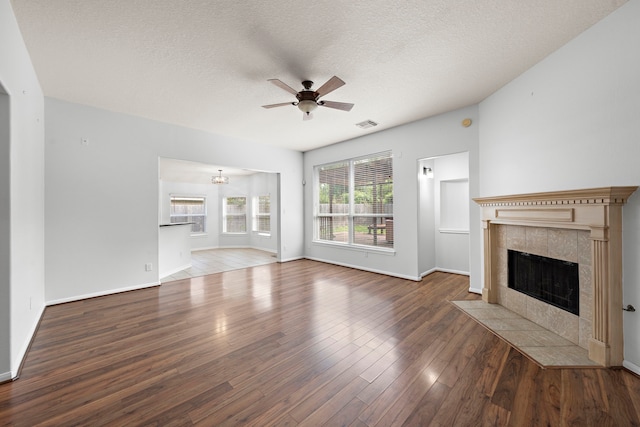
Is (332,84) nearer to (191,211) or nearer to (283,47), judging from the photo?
(283,47)

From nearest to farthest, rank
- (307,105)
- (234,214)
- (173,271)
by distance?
(307,105) → (173,271) → (234,214)

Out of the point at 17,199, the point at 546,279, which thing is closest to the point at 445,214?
the point at 546,279

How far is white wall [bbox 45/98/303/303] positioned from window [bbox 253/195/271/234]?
13.6 ft

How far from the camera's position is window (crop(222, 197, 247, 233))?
31.3 ft

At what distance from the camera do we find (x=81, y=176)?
12.0ft

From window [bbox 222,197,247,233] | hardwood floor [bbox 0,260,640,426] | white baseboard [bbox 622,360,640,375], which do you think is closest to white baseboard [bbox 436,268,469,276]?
hardwood floor [bbox 0,260,640,426]

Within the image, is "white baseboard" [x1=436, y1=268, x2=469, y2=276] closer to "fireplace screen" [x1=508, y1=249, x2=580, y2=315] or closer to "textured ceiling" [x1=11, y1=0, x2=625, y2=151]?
"fireplace screen" [x1=508, y1=249, x2=580, y2=315]

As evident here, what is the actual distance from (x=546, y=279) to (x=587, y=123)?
160 cm

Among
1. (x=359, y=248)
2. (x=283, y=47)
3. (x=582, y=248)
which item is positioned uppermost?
(x=283, y=47)

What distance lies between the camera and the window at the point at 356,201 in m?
5.12

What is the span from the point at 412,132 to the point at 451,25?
2.46 metres

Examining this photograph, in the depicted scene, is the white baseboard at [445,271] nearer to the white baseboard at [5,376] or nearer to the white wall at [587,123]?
the white wall at [587,123]

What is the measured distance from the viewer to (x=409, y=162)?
15.2 feet

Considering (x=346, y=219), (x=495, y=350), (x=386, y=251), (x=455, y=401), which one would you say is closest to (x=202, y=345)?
(x=455, y=401)
